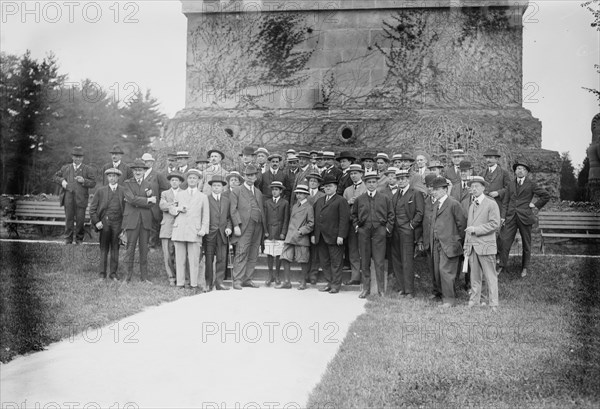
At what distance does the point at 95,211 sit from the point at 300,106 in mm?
7191

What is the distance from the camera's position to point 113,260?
10742 mm

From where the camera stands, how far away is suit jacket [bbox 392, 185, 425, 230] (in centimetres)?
1029

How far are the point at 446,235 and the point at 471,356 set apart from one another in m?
3.46

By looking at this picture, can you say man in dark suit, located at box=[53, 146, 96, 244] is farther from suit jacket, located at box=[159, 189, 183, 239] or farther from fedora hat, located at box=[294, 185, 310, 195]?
fedora hat, located at box=[294, 185, 310, 195]

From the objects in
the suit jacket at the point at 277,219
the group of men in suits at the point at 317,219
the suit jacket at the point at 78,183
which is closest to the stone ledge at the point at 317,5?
the suit jacket at the point at 78,183

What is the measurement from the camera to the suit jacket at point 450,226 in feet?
31.2

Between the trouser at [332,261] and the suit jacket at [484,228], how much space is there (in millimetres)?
2164

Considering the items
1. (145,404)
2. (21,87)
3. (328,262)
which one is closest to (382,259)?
(328,262)

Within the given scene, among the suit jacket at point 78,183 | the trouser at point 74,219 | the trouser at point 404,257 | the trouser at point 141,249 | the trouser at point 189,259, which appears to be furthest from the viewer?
the trouser at point 74,219

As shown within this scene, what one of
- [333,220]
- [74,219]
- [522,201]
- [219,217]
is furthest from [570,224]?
[74,219]

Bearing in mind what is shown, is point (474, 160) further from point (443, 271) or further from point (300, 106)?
point (300, 106)

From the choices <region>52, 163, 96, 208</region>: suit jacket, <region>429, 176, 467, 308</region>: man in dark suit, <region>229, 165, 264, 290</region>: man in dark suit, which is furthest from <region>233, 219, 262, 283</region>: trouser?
<region>52, 163, 96, 208</region>: suit jacket

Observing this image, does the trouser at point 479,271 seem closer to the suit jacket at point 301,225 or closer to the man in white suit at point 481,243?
the man in white suit at point 481,243

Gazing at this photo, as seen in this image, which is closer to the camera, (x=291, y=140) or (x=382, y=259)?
(x=382, y=259)
